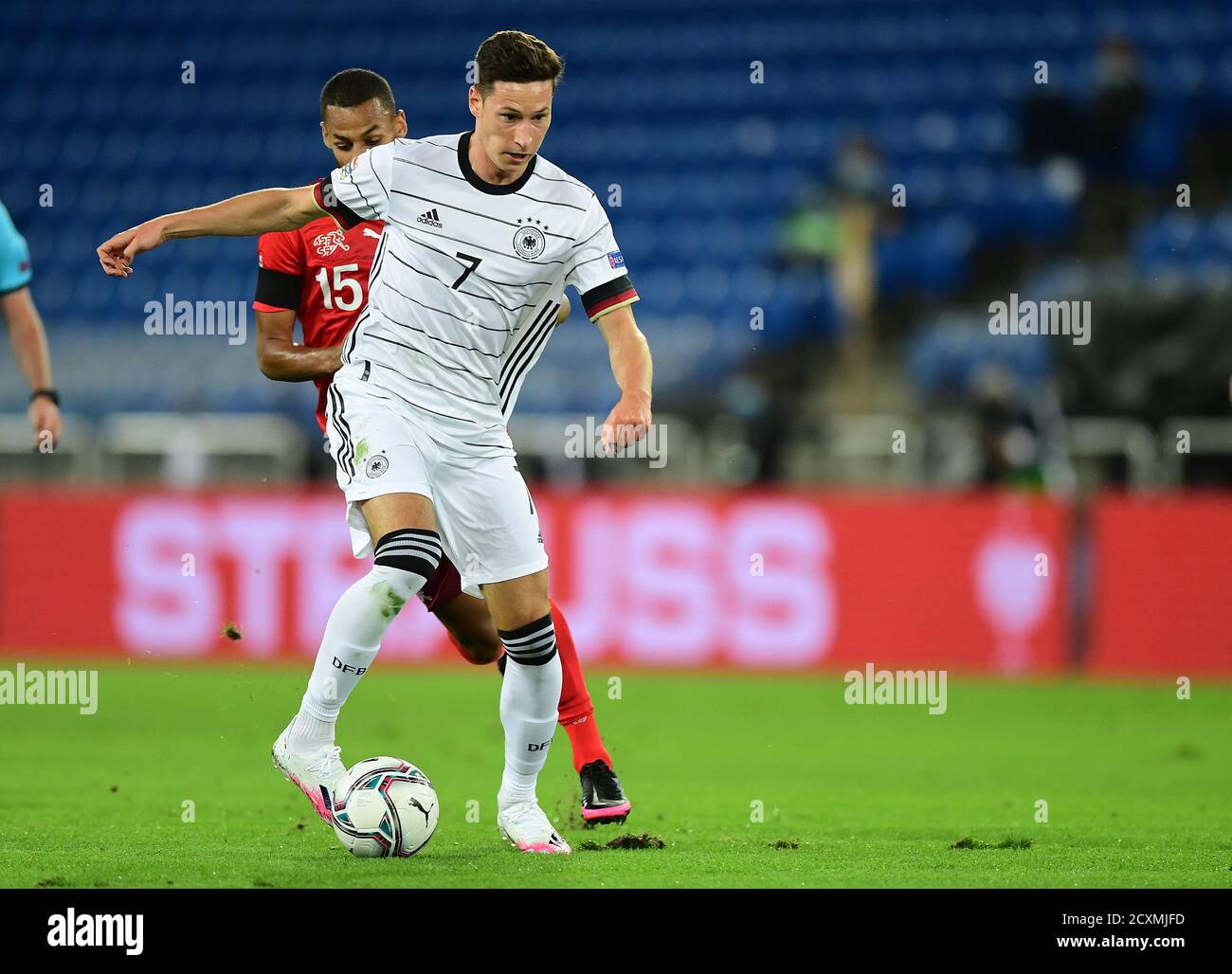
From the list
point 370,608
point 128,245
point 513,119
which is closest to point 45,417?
point 128,245

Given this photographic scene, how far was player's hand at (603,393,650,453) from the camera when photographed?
506cm

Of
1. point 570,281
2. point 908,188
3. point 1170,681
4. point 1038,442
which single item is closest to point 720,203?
point 908,188

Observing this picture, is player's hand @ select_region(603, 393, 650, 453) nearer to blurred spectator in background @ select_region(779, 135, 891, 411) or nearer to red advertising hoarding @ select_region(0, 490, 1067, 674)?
red advertising hoarding @ select_region(0, 490, 1067, 674)

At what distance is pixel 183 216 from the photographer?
5426mm

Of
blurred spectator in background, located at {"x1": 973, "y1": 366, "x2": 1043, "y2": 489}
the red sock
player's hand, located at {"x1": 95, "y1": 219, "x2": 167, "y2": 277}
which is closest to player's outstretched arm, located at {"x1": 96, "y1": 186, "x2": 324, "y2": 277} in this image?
player's hand, located at {"x1": 95, "y1": 219, "x2": 167, "y2": 277}

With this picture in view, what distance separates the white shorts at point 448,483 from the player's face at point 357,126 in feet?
3.48

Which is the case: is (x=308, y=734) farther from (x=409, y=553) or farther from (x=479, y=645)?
(x=479, y=645)

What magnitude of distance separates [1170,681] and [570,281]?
787cm

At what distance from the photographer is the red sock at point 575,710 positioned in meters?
6.17

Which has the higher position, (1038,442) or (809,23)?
(809,23)

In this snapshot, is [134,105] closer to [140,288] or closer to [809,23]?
[140,288]

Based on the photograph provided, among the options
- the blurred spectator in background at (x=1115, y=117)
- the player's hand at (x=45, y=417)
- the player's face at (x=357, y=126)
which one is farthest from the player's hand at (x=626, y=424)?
the blurred spectator in background at (x=1115, y=117)

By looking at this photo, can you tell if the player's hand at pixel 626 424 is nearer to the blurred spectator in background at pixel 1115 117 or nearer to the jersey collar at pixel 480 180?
the jersey collar at pixel 480 180
